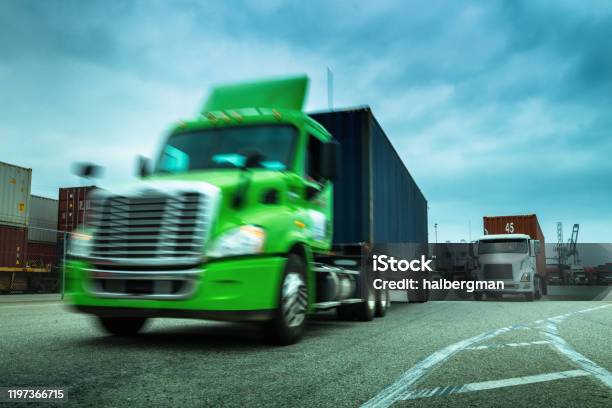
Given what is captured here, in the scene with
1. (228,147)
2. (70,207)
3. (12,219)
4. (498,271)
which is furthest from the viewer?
(70,207)

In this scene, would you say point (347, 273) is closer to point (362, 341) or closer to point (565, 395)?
point (362, 341)

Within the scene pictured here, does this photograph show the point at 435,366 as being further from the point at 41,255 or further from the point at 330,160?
the point at 41,255

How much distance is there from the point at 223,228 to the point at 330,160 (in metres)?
2.23

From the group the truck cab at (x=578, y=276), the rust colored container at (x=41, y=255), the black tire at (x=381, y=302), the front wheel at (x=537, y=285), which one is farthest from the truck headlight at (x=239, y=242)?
the truck cab at (x=578, y=276)

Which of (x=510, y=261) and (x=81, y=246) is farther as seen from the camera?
(x=510, y=261)

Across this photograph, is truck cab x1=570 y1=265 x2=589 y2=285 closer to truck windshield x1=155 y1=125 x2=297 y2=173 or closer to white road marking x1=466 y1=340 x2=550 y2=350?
white road marking x1=466 y1=340 x2=550 y2=350

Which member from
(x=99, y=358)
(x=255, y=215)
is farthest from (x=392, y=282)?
(x=99, y=358)

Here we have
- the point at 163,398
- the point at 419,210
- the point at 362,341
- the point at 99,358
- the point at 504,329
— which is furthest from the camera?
the point at 419,210

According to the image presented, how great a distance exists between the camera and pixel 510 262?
2078cm

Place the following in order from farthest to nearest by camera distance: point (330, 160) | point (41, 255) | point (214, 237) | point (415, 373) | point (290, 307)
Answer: point (41, 255) → point (330, 160) → point (290, 307) → point (214, 237) → point (415, 373)

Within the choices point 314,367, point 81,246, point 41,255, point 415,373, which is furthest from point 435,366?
point 41,255

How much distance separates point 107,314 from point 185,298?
967mm

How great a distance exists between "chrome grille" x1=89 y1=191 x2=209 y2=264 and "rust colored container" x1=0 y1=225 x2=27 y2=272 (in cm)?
1848

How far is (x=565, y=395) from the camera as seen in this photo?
3828 mm
